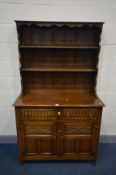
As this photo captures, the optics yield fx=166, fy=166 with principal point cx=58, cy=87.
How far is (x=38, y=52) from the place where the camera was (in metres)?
2.27

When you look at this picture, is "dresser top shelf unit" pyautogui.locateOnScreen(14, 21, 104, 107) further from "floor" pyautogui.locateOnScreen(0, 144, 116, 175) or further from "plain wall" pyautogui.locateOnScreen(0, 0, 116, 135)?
"floor" pyautogui.locateOnScreen(0, 144, 116, 175)

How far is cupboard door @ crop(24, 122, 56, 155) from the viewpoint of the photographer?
6.80ft

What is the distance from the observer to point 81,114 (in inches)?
79.9

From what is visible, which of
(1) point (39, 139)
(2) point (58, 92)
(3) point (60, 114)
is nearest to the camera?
(3) point (60, 114)

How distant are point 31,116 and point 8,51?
98cm

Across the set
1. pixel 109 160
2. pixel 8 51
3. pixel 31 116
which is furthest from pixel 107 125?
pixel 8 51

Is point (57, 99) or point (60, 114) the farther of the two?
point (57, 99)

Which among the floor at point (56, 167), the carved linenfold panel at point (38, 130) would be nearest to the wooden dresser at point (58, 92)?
the carved linenfold panel at point (38, 130)

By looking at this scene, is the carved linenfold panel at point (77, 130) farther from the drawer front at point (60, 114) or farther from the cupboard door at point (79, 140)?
the drawer front at point (60, 114)

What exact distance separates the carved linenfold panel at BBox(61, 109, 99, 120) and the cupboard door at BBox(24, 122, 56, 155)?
246 millimetres

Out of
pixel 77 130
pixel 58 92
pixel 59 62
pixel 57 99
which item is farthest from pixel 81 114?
pixel 59 62

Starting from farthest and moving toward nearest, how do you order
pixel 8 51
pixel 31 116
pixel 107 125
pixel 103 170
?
pixel 107 125
pixel 8 51
pixel 103 170
pixel 31 116

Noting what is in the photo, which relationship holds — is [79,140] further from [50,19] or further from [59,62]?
[50,19]

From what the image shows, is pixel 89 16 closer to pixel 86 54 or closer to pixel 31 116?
pixel 86 54
